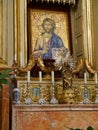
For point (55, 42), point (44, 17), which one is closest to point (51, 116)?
point (55, 42)

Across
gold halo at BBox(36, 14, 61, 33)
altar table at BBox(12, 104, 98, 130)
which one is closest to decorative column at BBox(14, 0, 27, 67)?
gold halo at BBox(36, 14, 61, 33)

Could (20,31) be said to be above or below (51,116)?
above

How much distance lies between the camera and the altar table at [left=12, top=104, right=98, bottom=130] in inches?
167

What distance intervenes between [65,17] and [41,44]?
2.30 feet

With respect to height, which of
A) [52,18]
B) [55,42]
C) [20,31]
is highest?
[52,18]

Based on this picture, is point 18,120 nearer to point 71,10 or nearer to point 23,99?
point 23,99

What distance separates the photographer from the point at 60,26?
6.10 metres

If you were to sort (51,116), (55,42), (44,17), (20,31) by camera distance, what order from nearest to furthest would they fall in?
(51,116), (20,31), (55,42), (44,17)

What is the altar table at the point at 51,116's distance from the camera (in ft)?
13.9

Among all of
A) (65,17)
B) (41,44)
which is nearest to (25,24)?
(41,44)

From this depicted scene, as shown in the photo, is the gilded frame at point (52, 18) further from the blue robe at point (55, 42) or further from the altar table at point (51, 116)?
the altar table at point (51, 116)

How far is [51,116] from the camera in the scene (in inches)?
170

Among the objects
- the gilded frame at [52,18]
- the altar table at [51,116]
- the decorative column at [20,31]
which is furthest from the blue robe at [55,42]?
the altar table at [51,116]

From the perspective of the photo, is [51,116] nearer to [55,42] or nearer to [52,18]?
[55,42]
